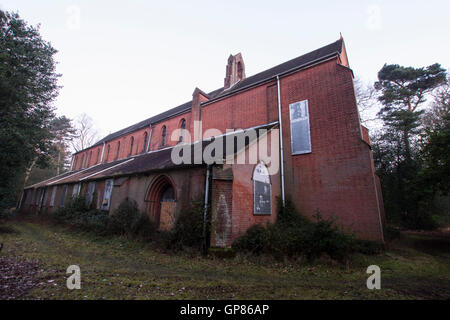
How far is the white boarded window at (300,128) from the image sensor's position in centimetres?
1124

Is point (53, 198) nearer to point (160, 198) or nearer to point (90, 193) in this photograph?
point (90, 193)

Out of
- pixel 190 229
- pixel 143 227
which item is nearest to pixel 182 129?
pixel 143 227

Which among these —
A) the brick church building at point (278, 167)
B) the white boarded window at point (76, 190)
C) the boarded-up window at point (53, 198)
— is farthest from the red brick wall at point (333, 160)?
the boarded-up window at point (53, 198)

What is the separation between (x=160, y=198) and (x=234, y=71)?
13.8 metres

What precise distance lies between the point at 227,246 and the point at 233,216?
45.1 inches

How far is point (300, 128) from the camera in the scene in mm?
11578

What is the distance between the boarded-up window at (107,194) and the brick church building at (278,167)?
0.07 meters

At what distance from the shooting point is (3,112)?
39.8 ft

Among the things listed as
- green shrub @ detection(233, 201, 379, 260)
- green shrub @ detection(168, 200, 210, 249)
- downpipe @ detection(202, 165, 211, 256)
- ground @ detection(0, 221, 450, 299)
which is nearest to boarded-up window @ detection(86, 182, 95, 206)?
ground @ detection(0, 221, 450, 299)

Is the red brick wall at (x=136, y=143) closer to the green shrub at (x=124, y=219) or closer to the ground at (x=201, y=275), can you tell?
the green shrub at (x=124, y=219)

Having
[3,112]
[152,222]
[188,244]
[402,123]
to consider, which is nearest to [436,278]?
[188,244]

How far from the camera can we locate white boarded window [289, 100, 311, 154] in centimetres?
1124

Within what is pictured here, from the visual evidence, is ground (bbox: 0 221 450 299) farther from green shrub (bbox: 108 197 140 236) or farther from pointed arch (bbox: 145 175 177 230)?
pointed arch (bbox: 145 175 177 230)
